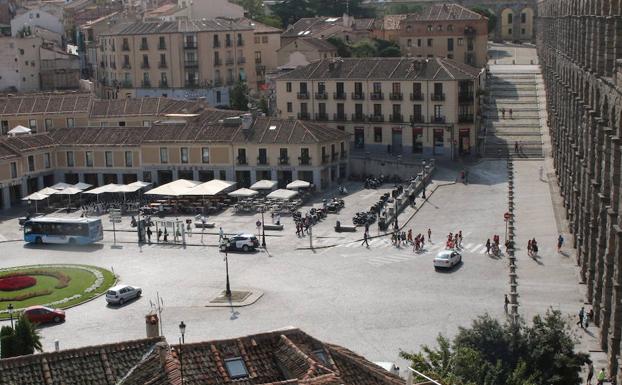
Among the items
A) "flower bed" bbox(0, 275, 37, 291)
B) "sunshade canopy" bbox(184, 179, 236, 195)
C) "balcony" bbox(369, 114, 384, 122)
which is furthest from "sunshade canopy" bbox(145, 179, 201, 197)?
"balcony" bbox(369, 114, 384, 122)

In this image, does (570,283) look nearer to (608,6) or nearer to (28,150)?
(608,6)

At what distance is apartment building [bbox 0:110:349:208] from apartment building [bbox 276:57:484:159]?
7.09m

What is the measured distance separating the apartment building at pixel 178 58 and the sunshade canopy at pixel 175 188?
3597cm

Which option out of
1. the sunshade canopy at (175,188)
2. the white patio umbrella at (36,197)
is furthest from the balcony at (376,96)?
the white patio umbrella at (36,197)

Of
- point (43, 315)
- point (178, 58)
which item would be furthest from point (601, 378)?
point (178, 58)

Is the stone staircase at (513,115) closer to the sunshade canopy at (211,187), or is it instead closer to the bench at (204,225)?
the sunshade canopy at (211,187)

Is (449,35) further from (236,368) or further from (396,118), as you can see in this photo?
(236,368)

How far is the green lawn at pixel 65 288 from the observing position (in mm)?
52031

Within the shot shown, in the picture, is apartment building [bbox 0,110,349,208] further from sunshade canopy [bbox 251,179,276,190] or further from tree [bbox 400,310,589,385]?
tree [bbox 400,310,589,385]

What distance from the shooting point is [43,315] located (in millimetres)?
48250

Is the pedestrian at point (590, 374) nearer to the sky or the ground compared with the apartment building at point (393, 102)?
nearer to the ground

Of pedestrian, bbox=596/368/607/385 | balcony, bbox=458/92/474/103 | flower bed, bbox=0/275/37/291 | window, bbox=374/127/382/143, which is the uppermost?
balcony, bbox=458/92/474/103

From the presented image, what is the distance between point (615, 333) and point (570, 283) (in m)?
13.6

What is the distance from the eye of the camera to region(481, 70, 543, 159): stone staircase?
91125 millimetres
